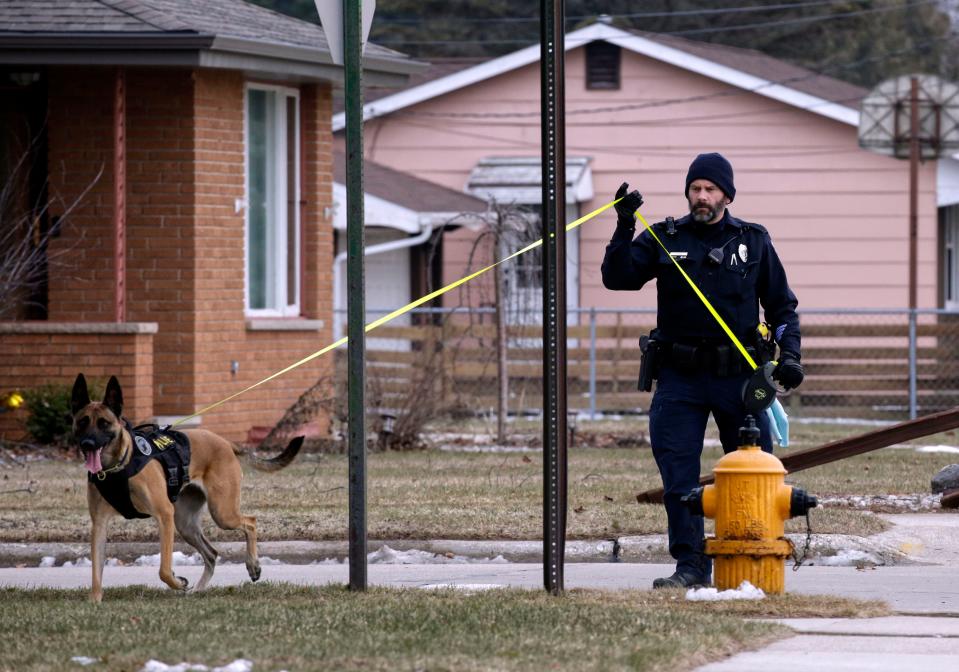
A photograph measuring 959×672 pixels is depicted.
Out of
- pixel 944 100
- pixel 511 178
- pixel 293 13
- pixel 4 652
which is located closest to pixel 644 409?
pixel 511 178

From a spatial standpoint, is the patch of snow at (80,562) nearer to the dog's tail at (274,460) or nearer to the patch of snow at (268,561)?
the patch of snow at (268,561)

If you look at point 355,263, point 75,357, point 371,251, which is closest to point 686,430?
point 355,263

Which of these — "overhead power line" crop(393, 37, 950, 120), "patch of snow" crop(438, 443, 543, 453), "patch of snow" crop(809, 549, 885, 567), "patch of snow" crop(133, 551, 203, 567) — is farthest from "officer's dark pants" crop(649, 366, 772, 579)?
"overhead power line" crop(393, 37, 950, 120)

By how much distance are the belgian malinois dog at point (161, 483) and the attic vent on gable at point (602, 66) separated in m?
17.9

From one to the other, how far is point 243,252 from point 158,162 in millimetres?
1275

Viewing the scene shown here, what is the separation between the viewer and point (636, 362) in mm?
23484

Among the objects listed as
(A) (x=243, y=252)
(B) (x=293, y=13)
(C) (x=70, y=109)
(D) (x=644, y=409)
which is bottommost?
(D) (x=644, y=409)

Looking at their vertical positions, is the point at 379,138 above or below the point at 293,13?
below

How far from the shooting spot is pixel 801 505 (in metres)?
7.58

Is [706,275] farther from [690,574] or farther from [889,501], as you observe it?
[889,501]

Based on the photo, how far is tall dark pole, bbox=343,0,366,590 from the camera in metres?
7.58

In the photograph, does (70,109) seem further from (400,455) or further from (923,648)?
(923,648)

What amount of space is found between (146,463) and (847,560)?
13.6 feet

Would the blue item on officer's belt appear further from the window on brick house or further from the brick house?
the window on brick house
